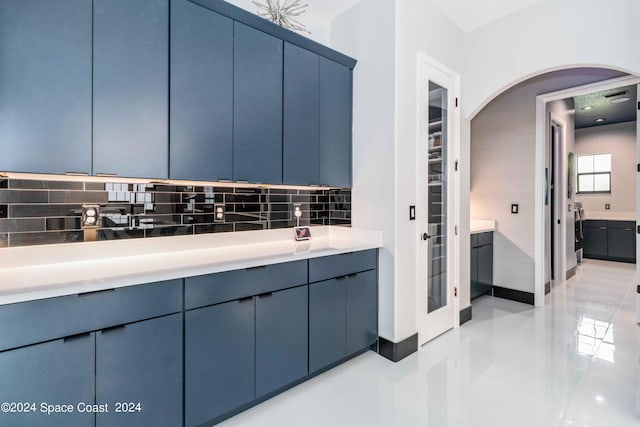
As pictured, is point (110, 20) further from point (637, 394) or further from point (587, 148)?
point (587, 148)

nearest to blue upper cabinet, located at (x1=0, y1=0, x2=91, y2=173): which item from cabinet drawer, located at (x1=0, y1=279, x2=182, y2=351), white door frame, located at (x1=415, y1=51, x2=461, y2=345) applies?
cabinet drawer, located at (x1=0, y1=279, x2=182, y2=351)

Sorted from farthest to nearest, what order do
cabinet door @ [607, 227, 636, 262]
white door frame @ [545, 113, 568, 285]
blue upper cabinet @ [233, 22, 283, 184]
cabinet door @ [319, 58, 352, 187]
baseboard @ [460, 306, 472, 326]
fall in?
cabinet door @ [607, 227, 636, 262], white door frame @ [545, 113, 568, 285], baseboard @ [460, 306, 472, 326], cabinet door @ [319, 58, 352, 187], blue upper cabinet @ [233, 22, 283, 184]

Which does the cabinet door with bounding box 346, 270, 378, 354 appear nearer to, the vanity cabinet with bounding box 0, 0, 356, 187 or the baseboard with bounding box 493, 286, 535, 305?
the vanity cabinet with bounding box 0, 0, 356, 187

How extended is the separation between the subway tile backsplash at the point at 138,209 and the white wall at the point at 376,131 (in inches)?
11.4

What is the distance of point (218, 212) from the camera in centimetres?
234

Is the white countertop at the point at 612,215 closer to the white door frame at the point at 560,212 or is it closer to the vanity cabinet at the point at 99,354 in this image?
the white door frame at the point at 560,212

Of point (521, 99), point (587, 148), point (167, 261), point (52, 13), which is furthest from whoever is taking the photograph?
point (587, 148)

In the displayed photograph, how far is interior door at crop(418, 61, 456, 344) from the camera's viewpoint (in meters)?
2.78

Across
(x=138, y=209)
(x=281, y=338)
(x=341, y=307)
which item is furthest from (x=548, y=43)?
(x=138, y=209)

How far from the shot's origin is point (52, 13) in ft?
4.88

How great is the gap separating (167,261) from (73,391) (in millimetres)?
715

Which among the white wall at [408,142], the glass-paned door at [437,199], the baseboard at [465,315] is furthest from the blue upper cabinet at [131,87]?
the baseboard at [465,315]

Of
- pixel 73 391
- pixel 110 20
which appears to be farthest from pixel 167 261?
pixel 110 20

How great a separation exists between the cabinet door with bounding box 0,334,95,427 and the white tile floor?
2.72ft
